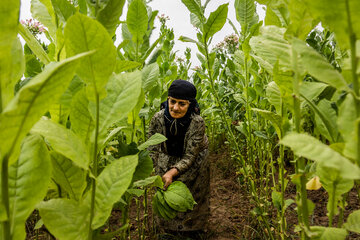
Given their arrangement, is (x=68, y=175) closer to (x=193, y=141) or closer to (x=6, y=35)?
(x=6, y=35)

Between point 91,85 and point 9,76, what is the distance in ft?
0.49

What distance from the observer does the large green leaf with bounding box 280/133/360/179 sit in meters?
0.37

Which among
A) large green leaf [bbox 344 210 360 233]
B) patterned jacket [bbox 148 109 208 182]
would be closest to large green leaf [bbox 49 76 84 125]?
large green leaf [bbox 344 210 360 233]

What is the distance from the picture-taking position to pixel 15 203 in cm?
48

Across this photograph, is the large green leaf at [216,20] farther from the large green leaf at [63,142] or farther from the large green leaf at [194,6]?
the large green leaf at [63,142]

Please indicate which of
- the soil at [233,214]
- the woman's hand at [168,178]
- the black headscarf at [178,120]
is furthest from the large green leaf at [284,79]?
the black headscarf at [178,120]

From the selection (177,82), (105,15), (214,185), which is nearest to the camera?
(105,15)

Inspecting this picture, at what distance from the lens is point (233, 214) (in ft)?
9.45

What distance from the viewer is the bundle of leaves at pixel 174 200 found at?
2.89ft

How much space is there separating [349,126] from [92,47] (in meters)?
0.48

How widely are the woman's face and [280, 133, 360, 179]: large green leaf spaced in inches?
77.3

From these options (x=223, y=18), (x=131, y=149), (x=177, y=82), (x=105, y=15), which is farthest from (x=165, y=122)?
(x=105, y=15)

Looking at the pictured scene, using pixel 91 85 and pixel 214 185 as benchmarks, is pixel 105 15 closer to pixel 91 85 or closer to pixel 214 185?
pixel 91 85

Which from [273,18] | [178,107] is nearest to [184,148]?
[178,107]
